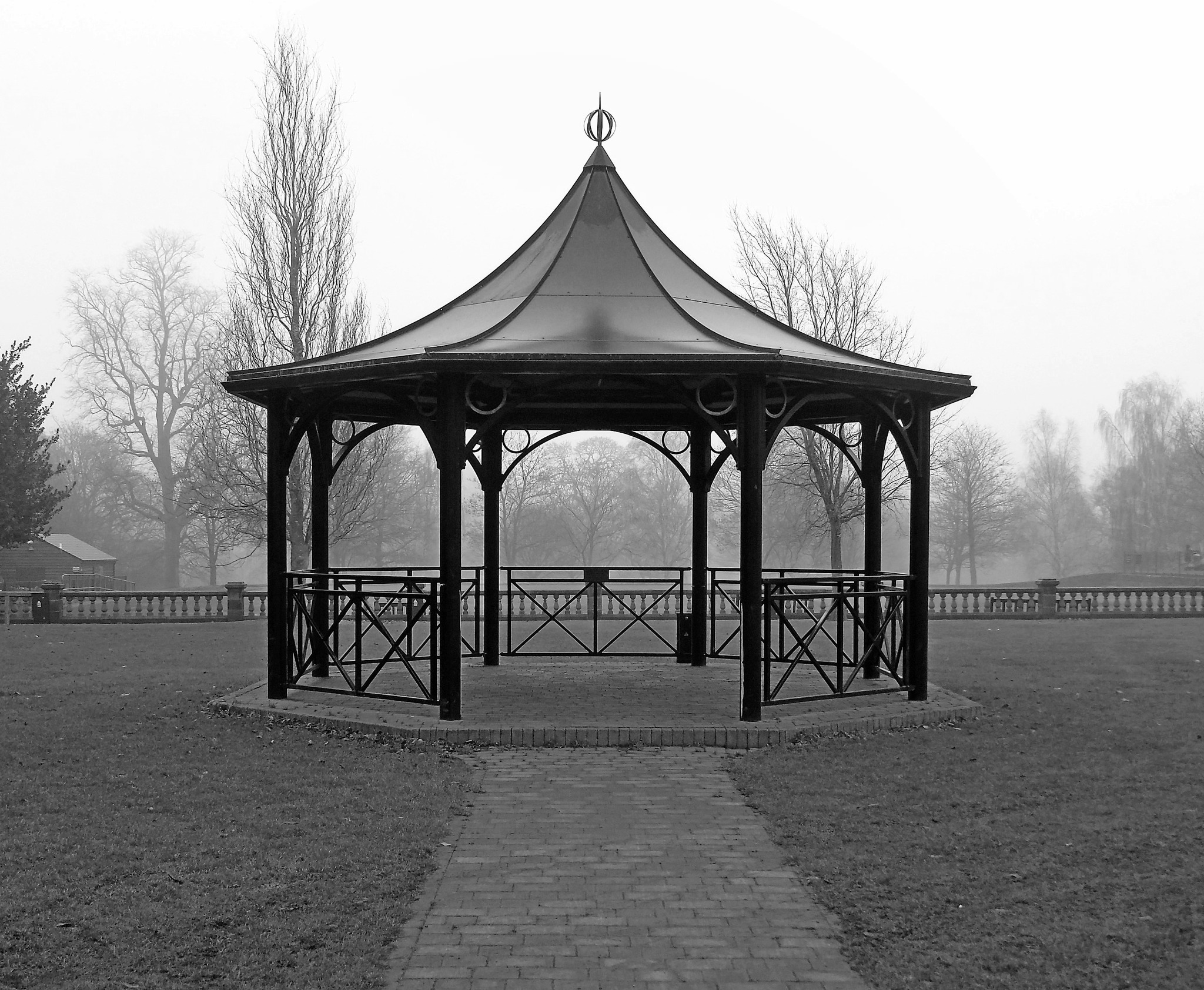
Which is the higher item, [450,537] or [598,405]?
[598,405]

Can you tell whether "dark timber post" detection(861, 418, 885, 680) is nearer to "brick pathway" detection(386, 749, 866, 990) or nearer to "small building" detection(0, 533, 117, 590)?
"brick pathway" detection(386, 749, 866, 990)

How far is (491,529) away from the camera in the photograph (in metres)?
14.7

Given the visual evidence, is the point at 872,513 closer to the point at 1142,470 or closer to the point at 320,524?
the point at 320,524

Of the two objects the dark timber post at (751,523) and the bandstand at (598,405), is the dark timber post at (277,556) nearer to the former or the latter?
the bandstand at (598,405)

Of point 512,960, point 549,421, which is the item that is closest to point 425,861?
Result: point 512,960

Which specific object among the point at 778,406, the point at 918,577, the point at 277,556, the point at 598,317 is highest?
the point at 598,317

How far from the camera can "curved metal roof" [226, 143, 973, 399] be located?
10094mm

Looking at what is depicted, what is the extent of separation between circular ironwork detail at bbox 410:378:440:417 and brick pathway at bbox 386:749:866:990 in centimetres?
452

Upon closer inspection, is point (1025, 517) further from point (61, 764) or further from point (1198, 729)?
point (61, 764)

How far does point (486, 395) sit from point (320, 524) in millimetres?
2339

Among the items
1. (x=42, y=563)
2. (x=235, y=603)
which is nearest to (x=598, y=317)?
(x=235, y=603)

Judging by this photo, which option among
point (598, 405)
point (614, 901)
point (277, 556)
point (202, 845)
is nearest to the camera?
point (614, 901)

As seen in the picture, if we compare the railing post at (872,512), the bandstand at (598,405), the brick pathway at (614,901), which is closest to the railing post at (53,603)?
the bandstand at (598,405)

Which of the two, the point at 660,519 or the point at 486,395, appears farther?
the point at 660,519
